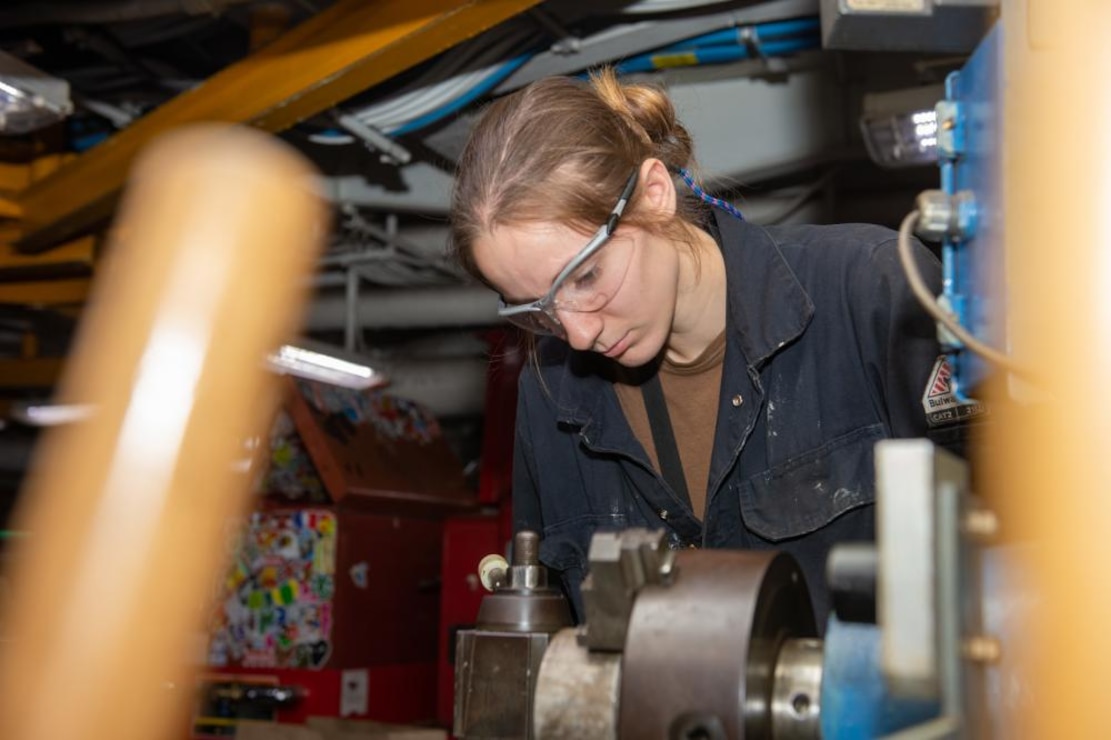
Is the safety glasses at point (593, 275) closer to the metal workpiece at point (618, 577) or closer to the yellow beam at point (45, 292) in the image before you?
the metal workpiece at point (618, 577)

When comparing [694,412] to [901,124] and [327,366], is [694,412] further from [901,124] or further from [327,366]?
[327,366]

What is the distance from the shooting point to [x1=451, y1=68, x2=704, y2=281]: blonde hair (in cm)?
149

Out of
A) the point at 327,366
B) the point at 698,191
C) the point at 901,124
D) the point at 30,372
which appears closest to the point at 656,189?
the point at 698,191

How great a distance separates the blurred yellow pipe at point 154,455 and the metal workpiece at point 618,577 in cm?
28

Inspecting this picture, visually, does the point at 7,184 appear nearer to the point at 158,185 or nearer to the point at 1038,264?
the point at 158,185

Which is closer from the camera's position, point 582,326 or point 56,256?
point 582,326

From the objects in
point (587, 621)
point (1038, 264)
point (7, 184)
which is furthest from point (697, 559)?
point (7, 184)

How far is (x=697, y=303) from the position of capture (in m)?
→ 1.62

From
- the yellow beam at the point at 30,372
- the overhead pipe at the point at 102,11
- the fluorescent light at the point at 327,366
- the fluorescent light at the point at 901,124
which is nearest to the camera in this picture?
the overhead pipe at the point at 102,11

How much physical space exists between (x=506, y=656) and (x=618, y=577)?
6.5 inches

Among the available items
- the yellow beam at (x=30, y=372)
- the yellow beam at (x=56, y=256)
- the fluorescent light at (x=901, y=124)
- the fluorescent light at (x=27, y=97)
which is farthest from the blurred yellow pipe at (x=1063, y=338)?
the yellow beam at (x=30, y=372)

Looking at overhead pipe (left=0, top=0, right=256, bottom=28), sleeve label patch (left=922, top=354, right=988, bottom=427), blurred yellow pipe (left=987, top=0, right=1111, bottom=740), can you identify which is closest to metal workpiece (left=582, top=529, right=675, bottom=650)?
blurred yellow pipe (left=987, top=0, right=1111, bottom=740)

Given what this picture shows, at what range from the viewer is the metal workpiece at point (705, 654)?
77 cm

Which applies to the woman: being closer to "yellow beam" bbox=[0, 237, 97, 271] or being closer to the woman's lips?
the woman's lips
